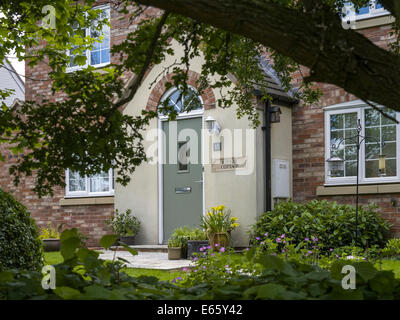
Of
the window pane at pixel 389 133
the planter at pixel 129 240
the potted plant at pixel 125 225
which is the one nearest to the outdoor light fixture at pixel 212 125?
the potted plant at pixel 125 225

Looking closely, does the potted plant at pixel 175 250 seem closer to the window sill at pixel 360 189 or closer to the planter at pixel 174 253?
the planter at pixel 174 253

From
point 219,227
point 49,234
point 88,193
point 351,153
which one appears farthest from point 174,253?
point 49,234

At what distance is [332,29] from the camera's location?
9.82 ft

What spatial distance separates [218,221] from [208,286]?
25.3ft

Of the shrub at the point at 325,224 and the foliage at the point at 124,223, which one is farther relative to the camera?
the foliage at the point at 124,223

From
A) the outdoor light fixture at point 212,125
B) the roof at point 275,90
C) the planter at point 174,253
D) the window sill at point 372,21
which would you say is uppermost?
the window sill at point 372,21

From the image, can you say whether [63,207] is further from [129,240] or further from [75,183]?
[129,240]

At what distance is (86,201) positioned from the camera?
14.6 metres

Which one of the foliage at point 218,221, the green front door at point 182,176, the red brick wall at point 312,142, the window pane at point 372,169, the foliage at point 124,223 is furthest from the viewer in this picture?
the foliage at point 124,223

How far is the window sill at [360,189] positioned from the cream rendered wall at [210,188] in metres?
1.36

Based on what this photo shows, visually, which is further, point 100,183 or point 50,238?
point 100,183

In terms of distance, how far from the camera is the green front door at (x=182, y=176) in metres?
12.1
